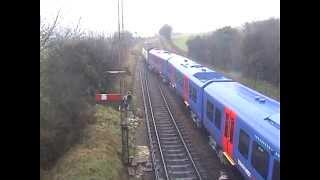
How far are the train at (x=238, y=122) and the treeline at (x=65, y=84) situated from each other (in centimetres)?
219

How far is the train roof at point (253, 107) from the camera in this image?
457 cm

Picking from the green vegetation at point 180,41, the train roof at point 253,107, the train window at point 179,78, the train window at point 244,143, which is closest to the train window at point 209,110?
the train roof at point 253,107

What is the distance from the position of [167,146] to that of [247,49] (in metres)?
4.85

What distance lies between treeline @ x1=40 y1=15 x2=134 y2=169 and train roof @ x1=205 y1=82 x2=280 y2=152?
2362 millimetres

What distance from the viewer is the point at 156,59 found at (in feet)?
60.5

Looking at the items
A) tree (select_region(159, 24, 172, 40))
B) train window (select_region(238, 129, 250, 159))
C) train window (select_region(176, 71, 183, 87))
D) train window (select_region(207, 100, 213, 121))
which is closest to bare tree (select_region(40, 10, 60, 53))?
train window (select_region(207, 100, 213, 121))

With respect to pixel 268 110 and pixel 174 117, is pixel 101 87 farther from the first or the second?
pixel 268 110

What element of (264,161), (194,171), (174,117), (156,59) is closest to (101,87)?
(174,117)

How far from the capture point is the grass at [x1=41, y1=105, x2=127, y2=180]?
602 centimetres

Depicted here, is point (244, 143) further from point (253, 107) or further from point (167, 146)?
point (167, 146)

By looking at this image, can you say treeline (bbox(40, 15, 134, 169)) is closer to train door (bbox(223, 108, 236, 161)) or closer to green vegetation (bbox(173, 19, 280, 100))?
train door (bbox(223, 108, 236, 161))

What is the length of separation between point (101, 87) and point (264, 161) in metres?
6.04

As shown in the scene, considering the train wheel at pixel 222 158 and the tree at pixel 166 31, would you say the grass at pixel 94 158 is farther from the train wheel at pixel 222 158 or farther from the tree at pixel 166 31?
the tree at pixel 166 31
